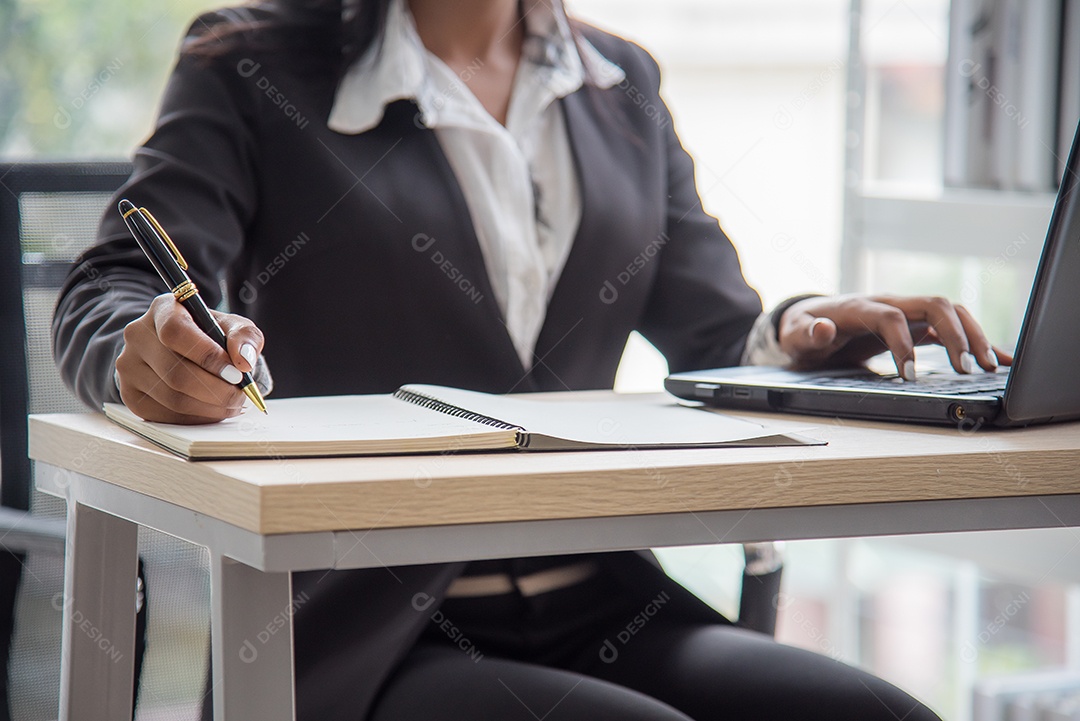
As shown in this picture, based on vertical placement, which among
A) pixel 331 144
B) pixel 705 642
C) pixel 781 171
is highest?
pixel 331 144

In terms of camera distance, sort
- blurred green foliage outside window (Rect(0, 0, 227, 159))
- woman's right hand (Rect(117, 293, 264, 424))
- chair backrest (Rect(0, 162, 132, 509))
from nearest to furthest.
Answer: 1. woman's right hand (Rect(117, 293, 264, 424))
2. chair backrest (Rect(0, 162, 132, 509))
3. blurred green foliage outside window (Rect(0, 0, 227, 159))

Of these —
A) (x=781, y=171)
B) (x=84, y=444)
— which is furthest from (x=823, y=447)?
(x=781, y=171)

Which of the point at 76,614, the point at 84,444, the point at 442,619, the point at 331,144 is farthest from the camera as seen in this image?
the point at 331,144

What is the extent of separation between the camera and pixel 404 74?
122 cm

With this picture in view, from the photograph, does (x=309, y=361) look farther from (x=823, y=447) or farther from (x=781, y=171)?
(x=781, y=171)

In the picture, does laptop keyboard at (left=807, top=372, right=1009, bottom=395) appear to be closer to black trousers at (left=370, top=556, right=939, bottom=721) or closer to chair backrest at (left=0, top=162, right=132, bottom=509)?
black trousers at (left=370, top=556, right=939, bottom=721)

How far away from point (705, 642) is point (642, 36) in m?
3.23

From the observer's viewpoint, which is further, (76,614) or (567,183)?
(567,183)

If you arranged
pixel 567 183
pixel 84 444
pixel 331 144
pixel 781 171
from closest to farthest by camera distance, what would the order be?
1. pixel 84 444
2. pixel 331 144
3. pixel 567 183
4. pixel 781 171

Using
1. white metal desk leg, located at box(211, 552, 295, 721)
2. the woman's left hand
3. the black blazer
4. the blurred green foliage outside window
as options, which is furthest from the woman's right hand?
the blurred green foliage outside window

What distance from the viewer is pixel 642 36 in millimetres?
3934

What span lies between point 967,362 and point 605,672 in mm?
399

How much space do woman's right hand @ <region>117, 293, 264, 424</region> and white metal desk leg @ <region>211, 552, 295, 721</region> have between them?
0.12 meters

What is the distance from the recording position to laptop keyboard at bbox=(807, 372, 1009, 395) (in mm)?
830
